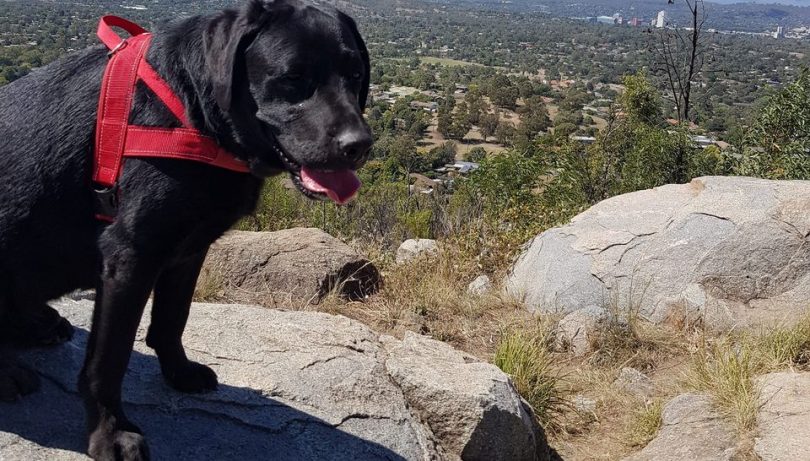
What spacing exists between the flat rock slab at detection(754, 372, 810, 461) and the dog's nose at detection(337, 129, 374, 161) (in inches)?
107

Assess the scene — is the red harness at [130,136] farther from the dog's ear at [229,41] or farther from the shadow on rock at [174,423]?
the shadow on rock at [174,423]

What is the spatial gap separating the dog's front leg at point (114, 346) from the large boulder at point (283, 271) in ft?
9.70

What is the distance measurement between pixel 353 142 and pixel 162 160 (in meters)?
0.63

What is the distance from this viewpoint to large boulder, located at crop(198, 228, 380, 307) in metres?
5.78

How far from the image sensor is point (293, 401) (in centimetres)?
339

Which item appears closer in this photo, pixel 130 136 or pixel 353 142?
pixel 353 142

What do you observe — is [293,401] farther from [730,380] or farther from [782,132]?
[782,132]

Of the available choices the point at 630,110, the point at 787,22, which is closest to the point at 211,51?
the point at 630,110

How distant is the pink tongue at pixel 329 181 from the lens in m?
2.46

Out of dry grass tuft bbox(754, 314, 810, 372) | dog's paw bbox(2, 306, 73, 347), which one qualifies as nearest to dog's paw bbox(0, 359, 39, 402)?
dog's paw bbox(2, 306, 73, 347)

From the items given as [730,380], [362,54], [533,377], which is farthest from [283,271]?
[362,54]

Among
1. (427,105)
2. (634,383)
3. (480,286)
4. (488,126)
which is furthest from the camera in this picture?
(427,105)

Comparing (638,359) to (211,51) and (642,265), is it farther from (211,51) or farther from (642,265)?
(211,51)

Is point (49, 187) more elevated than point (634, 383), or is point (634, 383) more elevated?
point (49, 187)
